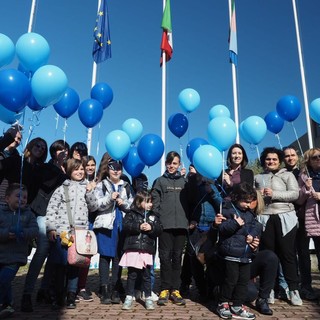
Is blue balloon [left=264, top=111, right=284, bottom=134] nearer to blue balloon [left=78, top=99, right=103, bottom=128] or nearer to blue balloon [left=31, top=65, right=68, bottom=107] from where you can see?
blue balloon [left=78, top=99, right=103, bottom=128]

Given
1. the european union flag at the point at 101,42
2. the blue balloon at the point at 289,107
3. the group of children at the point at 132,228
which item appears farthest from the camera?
the european union flag at the point at 101,42

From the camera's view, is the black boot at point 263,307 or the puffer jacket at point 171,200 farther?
the puffer jacket at point 171,200

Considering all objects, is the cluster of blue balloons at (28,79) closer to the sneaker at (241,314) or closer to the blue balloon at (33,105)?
the blue balloon at (33,105)

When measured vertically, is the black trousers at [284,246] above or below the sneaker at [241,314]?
above

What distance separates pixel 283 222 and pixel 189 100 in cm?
349

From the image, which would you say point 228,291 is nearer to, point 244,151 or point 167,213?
point 167,213

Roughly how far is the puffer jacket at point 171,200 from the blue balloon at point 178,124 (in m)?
2.27

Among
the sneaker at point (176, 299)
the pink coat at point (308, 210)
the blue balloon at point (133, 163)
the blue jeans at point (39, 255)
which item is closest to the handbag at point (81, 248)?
the blue jeans at point (39, 255)

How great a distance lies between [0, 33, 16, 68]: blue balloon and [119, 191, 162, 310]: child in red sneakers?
101 inches

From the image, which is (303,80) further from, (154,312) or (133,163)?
(154,312)

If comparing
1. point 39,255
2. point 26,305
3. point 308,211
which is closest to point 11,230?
point 39,255

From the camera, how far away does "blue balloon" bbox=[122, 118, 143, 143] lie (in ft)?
20.8

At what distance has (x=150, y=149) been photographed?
520 cm

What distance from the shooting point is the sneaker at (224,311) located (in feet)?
12.5
